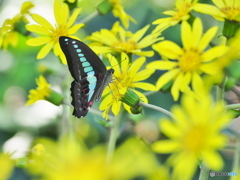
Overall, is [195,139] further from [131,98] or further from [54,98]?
[54,98]

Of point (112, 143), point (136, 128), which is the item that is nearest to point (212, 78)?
point (112, 143)

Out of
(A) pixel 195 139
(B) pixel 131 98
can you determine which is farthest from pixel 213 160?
(B) pixel 131 98

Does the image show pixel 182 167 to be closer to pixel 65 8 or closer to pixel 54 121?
pixel 65 8

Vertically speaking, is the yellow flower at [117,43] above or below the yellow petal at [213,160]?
below

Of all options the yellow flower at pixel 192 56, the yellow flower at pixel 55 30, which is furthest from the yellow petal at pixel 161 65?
the yellow flower at pixel 55 30

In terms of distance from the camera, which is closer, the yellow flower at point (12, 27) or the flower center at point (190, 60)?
the flower center at point (190, 60)

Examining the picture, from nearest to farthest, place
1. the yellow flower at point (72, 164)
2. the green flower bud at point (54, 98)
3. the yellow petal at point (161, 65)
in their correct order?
the yellow flower at point (72, 164)
the yellow petal at point (161, 65)
the green flower bud at point (54, 98)

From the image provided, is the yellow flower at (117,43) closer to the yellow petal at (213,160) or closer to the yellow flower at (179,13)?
the yellow flower at (179,13)
